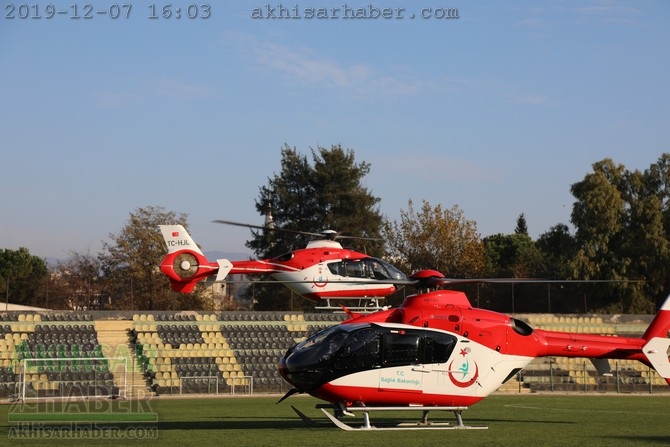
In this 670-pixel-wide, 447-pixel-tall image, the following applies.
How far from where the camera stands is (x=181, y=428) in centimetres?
2156

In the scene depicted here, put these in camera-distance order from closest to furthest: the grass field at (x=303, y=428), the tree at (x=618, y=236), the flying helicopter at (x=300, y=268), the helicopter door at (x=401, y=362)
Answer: the grass field at (x=303, y=428)
the helicopter door at (x=401, y=362)
the flying helicopter at (x=300, y=268)
the tree at (x=618, y=236)

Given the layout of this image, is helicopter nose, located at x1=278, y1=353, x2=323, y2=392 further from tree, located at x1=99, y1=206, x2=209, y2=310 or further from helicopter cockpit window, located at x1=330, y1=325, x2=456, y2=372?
tree, located at x1=99, y1=206, x2=209, y2=310

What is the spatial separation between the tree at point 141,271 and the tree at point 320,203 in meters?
8.21

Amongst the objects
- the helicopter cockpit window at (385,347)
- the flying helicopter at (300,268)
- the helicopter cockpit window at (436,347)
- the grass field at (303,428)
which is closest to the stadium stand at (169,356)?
the flying helicopter at (300,268)

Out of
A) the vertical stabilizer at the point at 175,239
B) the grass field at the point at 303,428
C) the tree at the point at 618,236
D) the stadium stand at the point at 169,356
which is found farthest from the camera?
the tree at the point at 618,236

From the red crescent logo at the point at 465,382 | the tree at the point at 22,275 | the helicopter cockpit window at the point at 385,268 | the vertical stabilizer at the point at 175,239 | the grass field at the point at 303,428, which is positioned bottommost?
the grass field at the point at 303,428

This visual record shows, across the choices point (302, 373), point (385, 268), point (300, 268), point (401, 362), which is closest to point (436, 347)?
point (401, 362)

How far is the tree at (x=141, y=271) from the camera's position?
73.3 meters

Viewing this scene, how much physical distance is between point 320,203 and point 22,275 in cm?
3065

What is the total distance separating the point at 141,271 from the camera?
74562 millimetres

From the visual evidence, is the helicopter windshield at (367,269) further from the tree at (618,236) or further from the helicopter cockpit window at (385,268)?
the tree at (618,236)

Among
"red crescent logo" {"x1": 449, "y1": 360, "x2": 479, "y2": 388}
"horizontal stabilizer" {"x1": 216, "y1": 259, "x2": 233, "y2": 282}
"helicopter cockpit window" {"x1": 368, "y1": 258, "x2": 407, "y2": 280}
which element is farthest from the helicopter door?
"horizontal stabilizer" {"x1": 216, "y1": 259, "x2": 233, "y2": 282}

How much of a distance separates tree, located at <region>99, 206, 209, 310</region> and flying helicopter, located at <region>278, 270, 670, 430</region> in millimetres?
51887

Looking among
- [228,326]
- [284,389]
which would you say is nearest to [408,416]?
[284,389]
